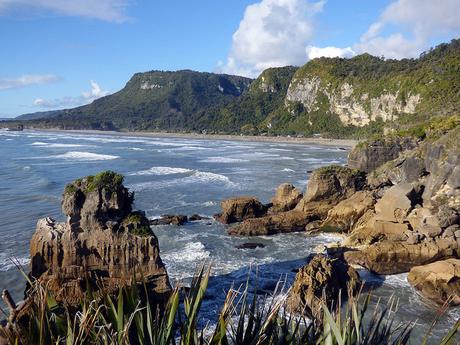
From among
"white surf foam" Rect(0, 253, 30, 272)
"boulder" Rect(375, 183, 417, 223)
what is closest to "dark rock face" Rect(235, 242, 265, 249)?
"boulder" Rect(375, 183, 417, 223)

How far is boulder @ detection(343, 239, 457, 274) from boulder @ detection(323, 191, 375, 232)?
6215mm

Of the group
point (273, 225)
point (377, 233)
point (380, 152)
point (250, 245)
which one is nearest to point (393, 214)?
point (377, 233)

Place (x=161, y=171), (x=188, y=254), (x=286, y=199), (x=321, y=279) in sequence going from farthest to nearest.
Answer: (x=161, y=171), (x=286, y=199), (x=188, y=254), (x=321, y=279)

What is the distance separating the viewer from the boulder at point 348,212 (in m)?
27.0

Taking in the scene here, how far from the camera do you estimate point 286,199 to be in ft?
100

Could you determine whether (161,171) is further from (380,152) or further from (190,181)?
(380,152)

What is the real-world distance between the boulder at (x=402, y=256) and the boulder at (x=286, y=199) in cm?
1016

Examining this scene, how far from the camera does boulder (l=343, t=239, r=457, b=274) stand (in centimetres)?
2000

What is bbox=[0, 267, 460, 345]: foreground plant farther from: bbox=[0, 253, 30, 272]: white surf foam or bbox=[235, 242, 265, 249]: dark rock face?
bbox=[235, 242, 265, 249]: dark rock face

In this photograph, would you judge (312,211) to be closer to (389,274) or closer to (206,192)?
(389,274)

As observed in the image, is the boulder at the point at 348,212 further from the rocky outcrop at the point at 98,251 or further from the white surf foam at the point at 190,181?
the white surf foam at the point at 190,181

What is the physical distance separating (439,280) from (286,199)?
1391 cm

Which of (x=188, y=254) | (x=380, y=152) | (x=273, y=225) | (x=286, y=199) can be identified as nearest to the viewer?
(x=188, y=254)

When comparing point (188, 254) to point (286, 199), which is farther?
point (286, 199)
